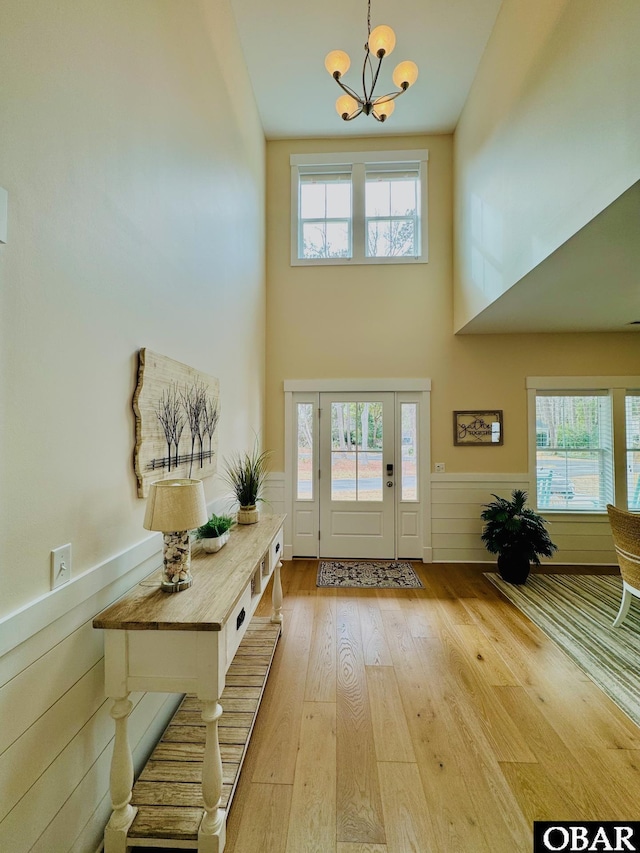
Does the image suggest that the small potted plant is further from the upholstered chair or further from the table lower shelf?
the upholstered chair

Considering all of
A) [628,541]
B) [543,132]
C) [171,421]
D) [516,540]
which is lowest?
[516,540]

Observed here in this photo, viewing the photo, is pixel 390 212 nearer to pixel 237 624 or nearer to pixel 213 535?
pixel 213 535

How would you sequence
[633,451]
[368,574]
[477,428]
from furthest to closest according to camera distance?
[477,428], [633,451], [368,574]

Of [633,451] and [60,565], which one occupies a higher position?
[633,451]

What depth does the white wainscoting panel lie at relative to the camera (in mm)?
4262

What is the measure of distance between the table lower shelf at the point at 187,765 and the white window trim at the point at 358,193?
4.13 meters

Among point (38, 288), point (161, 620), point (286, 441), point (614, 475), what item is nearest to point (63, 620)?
point (161, 620)

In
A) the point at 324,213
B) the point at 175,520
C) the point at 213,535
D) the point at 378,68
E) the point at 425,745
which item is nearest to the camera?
the point at 175,520

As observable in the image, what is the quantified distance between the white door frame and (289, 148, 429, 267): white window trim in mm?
1416

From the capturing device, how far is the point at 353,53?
345 centimetres

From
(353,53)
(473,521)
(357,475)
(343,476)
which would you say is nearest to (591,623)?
(473,521)

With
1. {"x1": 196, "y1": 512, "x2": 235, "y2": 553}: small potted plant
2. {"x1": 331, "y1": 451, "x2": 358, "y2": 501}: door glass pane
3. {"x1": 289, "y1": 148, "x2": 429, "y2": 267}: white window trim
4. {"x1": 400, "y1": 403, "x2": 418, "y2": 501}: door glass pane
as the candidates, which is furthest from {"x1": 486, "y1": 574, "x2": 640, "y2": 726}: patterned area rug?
{"x1": 289, "y1": 148, "x2": 429, "y2": 267}: white window trim

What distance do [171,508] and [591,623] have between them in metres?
3.28

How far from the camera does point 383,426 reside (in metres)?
4.45
